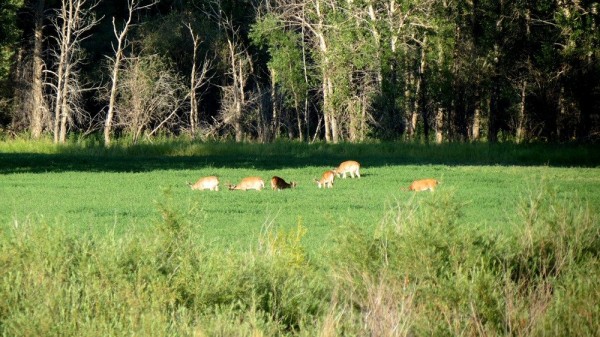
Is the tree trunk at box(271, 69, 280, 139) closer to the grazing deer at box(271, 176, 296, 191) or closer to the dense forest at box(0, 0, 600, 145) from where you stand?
the dense forest at box(0, 0, 600, 145)

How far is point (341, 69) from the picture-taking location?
37594 millimetres

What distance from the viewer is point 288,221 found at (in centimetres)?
1477

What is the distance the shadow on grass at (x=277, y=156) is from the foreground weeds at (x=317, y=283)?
1643 centimetres

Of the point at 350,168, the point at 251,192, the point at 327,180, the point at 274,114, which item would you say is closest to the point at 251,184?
the point at 251,192

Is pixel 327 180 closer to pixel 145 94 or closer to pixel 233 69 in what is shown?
pixel 145 94

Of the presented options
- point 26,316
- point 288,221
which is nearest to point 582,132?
point 288,221

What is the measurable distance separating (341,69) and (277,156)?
7486mm

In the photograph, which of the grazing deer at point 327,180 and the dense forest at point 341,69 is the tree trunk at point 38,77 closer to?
the dense forest at point 341,69

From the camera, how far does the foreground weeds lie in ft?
26.4

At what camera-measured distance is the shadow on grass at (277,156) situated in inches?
1080

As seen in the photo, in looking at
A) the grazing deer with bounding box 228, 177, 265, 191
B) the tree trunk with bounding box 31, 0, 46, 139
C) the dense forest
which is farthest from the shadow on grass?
the tree trunk with bounding box 31, 0, 46, 139

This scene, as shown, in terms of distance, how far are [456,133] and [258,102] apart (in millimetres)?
10486

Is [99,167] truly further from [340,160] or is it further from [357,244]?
[357,244]

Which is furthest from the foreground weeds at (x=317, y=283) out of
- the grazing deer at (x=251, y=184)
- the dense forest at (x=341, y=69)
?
the dense forest at (x=341, y=69)
